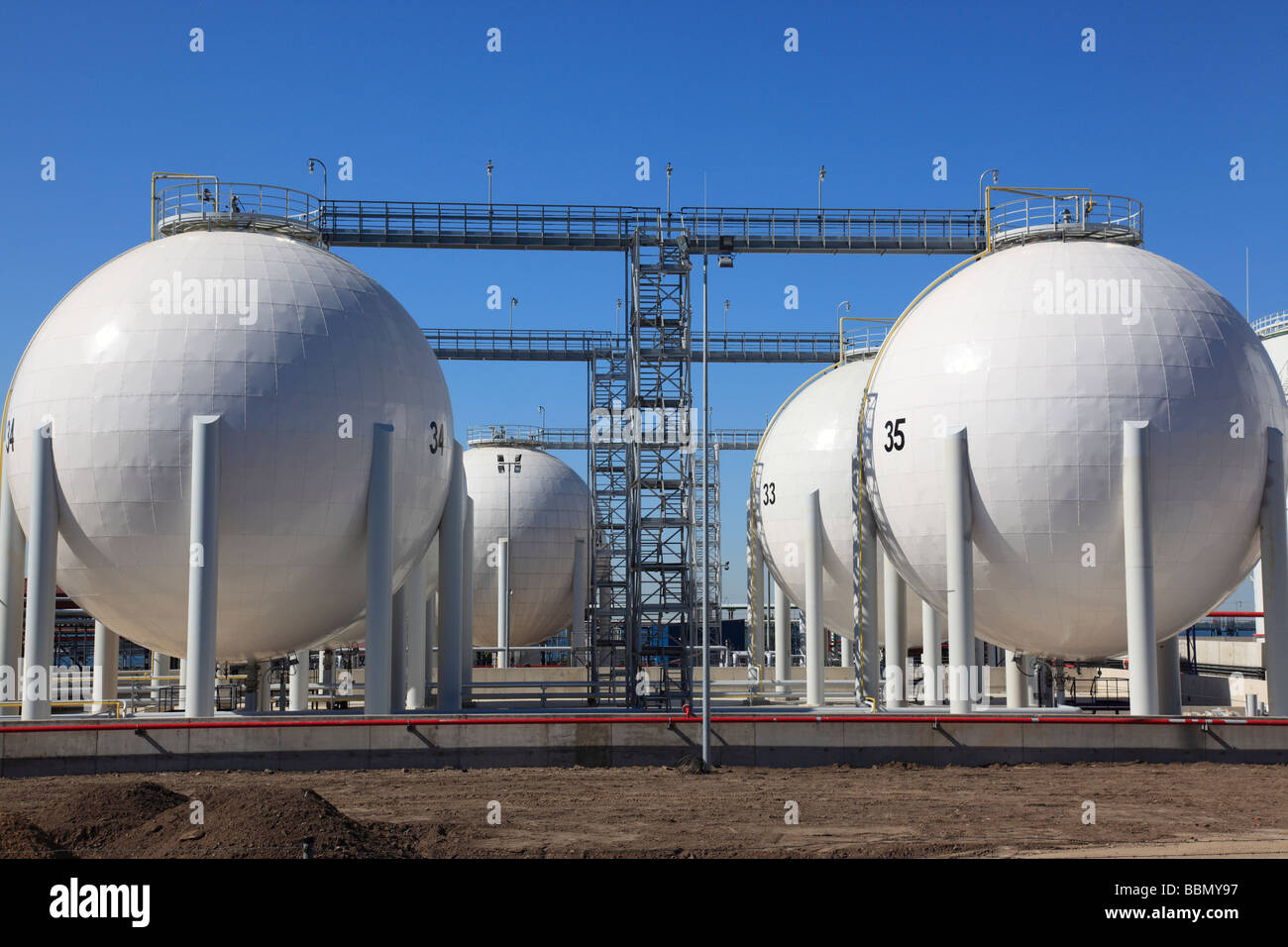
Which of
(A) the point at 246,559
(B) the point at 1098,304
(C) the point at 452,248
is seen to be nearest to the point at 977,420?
(B) the point at 1098,304

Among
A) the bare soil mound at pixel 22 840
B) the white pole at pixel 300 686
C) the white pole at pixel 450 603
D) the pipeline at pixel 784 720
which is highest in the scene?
the white pole at pixel 450 603

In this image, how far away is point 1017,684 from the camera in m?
30.3

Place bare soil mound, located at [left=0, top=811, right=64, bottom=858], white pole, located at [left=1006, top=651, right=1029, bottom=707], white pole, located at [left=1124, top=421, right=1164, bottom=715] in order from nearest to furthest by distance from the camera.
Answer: bare soil mound, located at [left=0, top=811, right=64, bottom=858], white pole, located at [left=1124, top=421, right=1164, bottom=715], white pole, located at [left=1006, top=651, right=1029, bottom=707]

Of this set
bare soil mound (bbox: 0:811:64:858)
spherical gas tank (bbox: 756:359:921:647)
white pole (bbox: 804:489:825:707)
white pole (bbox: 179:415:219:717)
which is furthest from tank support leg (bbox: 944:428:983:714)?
bare soil mound (bbox: 0:811:64:858)

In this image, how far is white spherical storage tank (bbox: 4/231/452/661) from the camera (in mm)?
23719

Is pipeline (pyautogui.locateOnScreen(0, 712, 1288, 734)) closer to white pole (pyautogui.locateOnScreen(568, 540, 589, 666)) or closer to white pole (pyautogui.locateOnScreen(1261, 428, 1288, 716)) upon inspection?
white pole (pyautogui.locateOnScreen(1261, 428, 1288, 716))

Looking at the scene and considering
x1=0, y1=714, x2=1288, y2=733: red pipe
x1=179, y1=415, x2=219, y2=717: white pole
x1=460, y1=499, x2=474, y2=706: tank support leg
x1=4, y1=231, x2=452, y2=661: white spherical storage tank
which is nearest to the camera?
x1=0, y1=714, x2=1288, y2=733: red pipe

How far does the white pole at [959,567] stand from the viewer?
24203 millimetres

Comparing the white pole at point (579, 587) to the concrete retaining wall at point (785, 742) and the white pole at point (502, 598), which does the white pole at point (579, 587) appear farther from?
the concrete retaining wall at point (785, 742)

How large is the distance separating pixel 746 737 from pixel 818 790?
10.4 ft

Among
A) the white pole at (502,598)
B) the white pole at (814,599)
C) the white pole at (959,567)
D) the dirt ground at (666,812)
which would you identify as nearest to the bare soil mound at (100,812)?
the dirt ground at (666,812)

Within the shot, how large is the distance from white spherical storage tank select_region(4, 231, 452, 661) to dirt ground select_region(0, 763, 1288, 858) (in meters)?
4.24

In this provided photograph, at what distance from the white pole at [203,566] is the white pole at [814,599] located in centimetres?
1506

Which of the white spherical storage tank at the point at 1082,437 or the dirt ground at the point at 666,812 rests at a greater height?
the white spherical storage tank at the point at 1082,437
